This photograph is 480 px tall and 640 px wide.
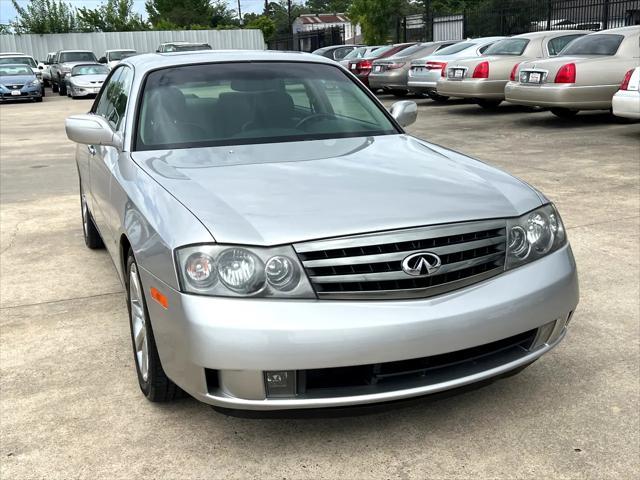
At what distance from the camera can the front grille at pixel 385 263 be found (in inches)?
104

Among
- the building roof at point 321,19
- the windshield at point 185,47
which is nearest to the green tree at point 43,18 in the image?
the windshield at point 185,47

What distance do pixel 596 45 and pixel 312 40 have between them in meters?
37.2

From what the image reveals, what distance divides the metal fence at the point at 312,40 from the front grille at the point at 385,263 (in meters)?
40.7

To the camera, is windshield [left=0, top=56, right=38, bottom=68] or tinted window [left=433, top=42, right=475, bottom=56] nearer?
tinted window [left=433, top=42, right=475, bottom=56]

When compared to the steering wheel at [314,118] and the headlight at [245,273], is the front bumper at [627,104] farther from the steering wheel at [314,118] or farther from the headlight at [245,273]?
the headlight at [245,273]

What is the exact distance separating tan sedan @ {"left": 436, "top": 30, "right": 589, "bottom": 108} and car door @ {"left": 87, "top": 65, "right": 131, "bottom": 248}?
10134 mm

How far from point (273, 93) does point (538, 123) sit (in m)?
9.75

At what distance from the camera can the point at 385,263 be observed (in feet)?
8.81

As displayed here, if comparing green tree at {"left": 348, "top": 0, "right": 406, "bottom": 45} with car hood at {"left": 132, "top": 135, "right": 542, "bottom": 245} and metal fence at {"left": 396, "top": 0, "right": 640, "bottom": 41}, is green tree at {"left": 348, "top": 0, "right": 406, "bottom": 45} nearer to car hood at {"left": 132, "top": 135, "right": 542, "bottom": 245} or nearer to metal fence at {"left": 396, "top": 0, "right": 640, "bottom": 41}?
metal fence at {"left": 396, "top": 0, "right": 640, "bottom": 41}

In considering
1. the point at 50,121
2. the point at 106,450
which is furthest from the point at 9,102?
the point at 106,450

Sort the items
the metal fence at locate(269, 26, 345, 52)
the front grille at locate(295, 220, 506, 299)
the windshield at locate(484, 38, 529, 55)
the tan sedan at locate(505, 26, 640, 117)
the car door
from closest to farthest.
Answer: the front grille at locate(295, 220, 506, 299), the car door, the tan sedan at locate(505, 26, 640, 117), the windshield at locate(484, 38, 529, 55), the metal fence at locate(269, 26, 345, 52)

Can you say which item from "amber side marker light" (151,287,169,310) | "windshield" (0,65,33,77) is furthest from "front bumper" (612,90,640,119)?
"windshield" (0,65,33,77)

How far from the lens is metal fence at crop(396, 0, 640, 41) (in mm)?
23469

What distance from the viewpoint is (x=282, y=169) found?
339 centimetres
